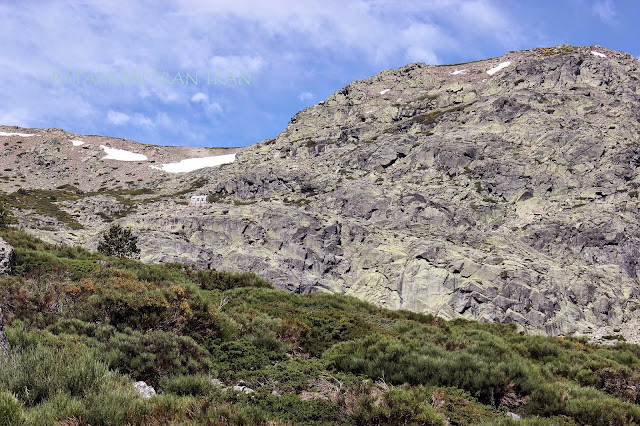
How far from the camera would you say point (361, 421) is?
6754 millimetres

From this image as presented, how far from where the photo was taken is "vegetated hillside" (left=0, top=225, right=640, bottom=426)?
596cm

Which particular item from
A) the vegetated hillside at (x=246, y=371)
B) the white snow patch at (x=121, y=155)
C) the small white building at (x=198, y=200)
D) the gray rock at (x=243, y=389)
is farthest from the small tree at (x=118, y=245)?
the white snow patch at (x=121, y=155)

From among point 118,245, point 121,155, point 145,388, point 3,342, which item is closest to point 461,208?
point 118,245

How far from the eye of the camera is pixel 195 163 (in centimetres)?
10062

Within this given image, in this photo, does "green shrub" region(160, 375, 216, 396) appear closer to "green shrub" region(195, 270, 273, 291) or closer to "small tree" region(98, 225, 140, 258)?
"green shrub" region(195, 270, 273, 291)

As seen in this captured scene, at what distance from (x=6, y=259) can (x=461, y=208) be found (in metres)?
46.1

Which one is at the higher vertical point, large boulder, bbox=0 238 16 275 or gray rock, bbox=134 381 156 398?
large boulder, bbox=0 238 16 275

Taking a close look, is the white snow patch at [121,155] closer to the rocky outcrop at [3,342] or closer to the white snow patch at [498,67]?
the white snow patch at [498,67]

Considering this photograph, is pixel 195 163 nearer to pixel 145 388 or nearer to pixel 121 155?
pixel 121 155

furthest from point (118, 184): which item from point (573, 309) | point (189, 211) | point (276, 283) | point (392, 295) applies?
point (573, 309)

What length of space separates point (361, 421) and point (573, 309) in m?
36.6

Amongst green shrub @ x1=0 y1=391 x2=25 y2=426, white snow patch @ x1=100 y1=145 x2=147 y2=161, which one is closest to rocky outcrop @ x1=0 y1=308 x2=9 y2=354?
green shrub @ x1=0 y1=391 x2=25 y2=426

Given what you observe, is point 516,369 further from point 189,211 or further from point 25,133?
point 25,133

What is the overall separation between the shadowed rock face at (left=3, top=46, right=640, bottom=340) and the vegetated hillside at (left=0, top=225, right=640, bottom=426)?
25751 millimetres
